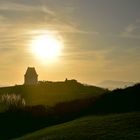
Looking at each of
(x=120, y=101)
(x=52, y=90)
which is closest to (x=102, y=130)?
(x=120, y=101)

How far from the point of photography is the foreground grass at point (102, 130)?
124ft

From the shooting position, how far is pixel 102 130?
40562 mm

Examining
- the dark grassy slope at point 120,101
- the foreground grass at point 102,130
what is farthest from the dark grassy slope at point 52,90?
the foreground grass at point 102,130

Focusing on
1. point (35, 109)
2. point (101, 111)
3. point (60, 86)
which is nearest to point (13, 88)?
point (60, 86)

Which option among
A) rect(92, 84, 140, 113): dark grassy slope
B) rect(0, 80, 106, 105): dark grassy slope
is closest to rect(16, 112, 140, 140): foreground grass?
rect(92, 84, 140, 113): dark grassy slope

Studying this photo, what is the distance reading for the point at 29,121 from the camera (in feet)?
205

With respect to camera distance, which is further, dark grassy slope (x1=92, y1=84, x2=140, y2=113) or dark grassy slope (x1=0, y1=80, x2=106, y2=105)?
dark grassy slope (x1=0, y1=80, x2=106, y2=105)

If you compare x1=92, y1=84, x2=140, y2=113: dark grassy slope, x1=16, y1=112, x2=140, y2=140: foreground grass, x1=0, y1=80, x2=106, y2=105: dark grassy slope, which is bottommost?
x1=16, y1=112, x2=140, y2=140: foreground grass

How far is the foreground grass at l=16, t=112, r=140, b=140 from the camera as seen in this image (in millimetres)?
37812

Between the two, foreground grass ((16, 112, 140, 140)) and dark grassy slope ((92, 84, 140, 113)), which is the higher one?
dark grassy slope ((92, 84, 140, 113))

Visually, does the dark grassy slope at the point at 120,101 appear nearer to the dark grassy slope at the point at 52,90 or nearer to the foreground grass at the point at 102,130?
the foreground grass at the point at 102,130

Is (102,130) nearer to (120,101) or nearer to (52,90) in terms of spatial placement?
(120,101)

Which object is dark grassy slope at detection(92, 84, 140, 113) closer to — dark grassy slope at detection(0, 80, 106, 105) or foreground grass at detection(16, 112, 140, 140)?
foreground grass at detection(16, 112, 140, 140)

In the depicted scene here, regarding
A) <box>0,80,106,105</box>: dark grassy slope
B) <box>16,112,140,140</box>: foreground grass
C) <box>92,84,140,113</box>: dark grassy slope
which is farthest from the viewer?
<box>0,80,106,105</box>: dark grassy slope
